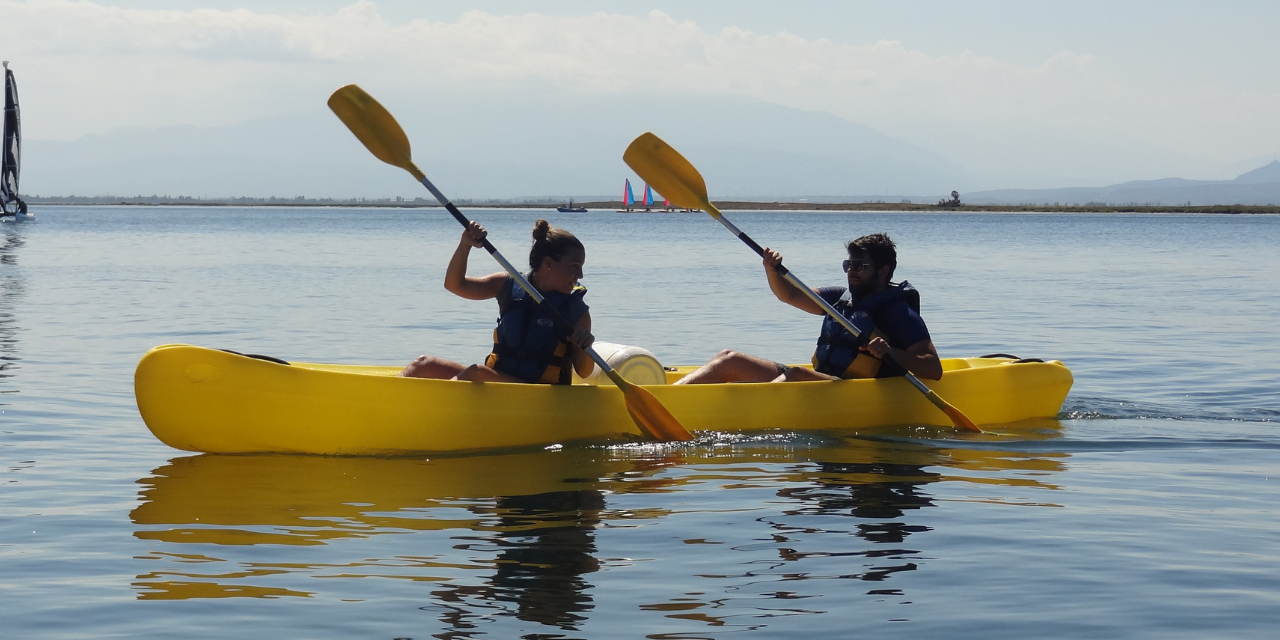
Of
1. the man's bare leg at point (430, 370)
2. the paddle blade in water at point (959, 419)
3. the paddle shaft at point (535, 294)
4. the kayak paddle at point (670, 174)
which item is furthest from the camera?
the kayak paddle at point (670, 174)

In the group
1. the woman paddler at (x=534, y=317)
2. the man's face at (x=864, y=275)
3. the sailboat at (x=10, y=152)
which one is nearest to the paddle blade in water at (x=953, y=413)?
the man's face at (x=864, y=275)

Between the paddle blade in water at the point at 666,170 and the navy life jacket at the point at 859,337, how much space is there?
3.79 feet

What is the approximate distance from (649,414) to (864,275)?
150cm

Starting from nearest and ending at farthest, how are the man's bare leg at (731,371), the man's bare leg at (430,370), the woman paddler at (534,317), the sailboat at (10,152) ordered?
the woman paddler at (534,317) < the man's bare leg at (430,370) < the man's bare leg at (731,371) < the sailboat at (10,152)

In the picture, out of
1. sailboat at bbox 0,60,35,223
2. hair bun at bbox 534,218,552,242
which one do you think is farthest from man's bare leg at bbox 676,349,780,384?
sailboat at bbox 0,60,35,223

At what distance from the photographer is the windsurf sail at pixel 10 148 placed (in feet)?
139

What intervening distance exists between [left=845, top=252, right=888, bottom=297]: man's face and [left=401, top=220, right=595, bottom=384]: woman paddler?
162cm

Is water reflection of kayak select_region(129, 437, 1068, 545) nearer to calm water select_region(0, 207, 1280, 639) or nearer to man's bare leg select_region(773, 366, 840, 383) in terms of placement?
calm water select_region(0, 207, 1280, 639)

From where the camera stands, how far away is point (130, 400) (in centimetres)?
844

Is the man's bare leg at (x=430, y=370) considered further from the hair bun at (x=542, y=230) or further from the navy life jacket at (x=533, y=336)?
the hair bun at (x=542, y=230)

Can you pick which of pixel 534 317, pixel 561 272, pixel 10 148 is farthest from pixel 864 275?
pixel 10 148

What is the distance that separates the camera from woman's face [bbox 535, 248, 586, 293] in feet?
21.0

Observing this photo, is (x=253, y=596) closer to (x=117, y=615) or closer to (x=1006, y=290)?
(x=117, y=615)

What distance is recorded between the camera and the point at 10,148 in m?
44.0
